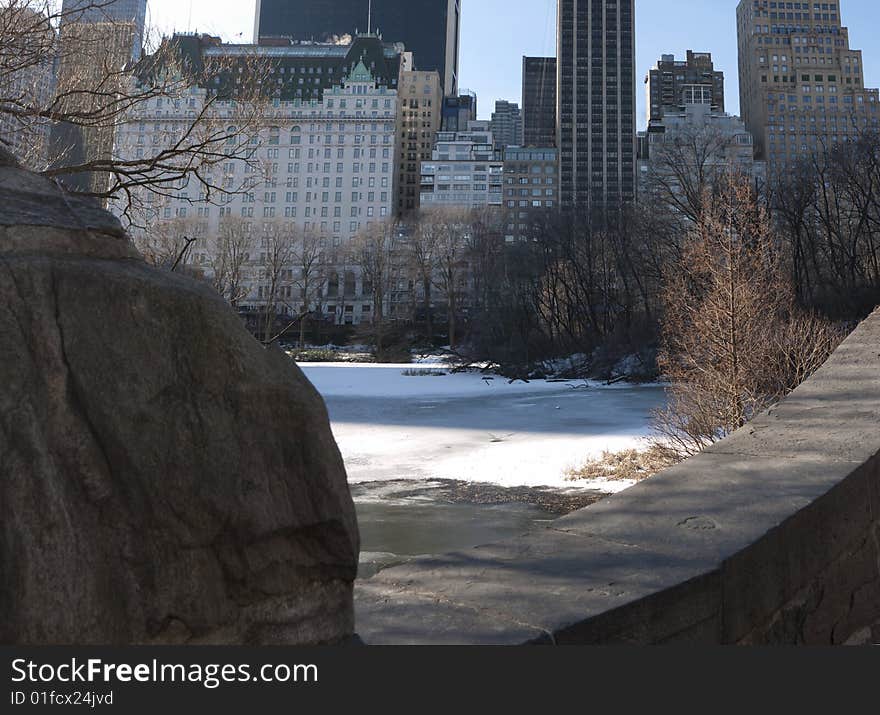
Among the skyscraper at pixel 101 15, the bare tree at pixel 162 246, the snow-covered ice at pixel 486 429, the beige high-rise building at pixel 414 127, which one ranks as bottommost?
the snow-covered ice at pixel 486 429

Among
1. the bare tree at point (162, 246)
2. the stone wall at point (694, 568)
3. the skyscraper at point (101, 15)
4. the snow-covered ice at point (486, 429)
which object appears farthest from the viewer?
the snow-covered ice at point (486, 429)

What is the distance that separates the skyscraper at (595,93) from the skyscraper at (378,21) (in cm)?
4674

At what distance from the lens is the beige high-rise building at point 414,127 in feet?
455

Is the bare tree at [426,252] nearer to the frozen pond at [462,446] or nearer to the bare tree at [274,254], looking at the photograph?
the bare tree at [274,254]

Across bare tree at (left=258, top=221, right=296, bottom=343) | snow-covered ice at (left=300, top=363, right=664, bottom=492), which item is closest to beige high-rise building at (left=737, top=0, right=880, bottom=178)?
bare tree at (left=258, top=221, right=296, bottom=343)

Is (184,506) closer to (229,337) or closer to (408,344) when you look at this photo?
(229,337)

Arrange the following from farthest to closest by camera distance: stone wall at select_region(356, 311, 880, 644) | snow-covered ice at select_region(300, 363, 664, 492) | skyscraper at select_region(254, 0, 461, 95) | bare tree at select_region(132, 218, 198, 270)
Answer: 1. skyscraper at select_region(254, 0, 461, 95)
2. snow-covered ice at select_region(300, 363, 664, 492)
3. bare tree at select_region(132, 218, 198, 270)
4. stone wall at select_region(356, 311, 880, 644)

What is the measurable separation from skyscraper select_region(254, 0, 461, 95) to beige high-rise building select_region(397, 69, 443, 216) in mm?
50988

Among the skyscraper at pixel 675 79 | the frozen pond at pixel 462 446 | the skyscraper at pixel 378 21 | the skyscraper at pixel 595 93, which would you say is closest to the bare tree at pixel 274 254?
the frozen pond at pixel 462 446

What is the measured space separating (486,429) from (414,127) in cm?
13472

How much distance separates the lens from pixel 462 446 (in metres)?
14.4

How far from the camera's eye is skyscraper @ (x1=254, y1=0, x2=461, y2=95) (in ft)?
625

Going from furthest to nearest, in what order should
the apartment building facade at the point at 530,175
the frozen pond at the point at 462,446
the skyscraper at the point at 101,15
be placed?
the apartment building facade at the point at 530,175 → the skyscraper at the point at 101,15 → the frozen pond at the point at 462,446

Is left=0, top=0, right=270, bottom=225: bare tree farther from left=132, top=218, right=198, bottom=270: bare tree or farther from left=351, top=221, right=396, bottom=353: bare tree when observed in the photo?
left=351, top=221, right=396, bottom=353: bare tree
